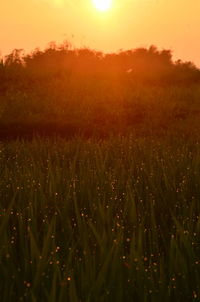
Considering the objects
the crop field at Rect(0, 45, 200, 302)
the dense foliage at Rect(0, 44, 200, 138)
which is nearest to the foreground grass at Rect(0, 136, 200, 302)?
the crop field at Rect(0, 45, 200, 302)

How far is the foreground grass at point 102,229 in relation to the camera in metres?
1.44

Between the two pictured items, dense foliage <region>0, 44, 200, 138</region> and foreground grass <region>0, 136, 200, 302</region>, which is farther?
dense foliage <region>0, 44, 200, 138</region>

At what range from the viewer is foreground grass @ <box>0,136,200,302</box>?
144cm

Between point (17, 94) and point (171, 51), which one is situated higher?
point (171, 51)

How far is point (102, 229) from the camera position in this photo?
6.41 ft

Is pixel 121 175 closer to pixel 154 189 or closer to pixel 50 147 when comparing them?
pixel 154 189

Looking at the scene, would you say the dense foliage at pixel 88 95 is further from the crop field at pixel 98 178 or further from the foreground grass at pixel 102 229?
the foreground grass at pixel 102 229

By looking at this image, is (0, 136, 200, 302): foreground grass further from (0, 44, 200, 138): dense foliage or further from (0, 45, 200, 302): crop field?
(0, 44, 200, 138): dense foliage

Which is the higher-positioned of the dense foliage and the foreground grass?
the dense foliage

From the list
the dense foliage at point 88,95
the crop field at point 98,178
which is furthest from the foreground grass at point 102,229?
the dense foliage at point 88,95

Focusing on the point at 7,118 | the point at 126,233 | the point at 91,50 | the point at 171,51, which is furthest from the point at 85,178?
the point at 171,51

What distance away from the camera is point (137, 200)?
2.66 meters

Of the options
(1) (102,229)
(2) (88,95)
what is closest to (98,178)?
(1) (102,229)

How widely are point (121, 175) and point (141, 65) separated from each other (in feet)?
28.5
